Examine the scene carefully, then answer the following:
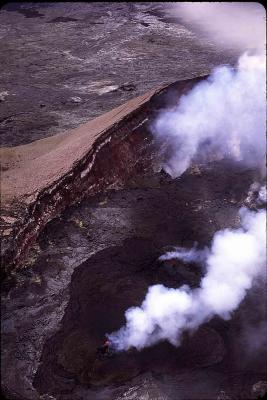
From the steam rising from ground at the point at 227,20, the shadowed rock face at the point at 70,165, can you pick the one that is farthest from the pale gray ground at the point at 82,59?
the shadowed rock face at the point at 70,165

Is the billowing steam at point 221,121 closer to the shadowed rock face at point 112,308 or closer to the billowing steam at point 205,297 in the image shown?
the shadowed rock face at point 112,308

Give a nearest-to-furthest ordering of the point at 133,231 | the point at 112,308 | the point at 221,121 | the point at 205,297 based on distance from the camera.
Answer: the point at 112,308 → the point at 205,297 → the point at 133,231 → the point at 221,121

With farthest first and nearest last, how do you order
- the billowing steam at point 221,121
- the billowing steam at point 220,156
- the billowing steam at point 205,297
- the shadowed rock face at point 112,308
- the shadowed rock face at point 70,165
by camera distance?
1. the billowing steam at point 221,121
2. the shadowed rock face at point 70,165
3. the billowing steam at point 220,156
4. the billowing steam at point 205,297
5. the shadowed rock face at point 112,308

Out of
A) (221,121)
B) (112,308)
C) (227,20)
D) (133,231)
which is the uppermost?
(227,20)

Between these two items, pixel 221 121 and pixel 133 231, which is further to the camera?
pixel 221 121

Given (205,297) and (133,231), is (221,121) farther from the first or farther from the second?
(205,297)

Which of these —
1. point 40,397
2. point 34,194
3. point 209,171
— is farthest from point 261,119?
point 40,397

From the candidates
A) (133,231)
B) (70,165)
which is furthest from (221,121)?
(70,165)
